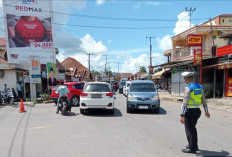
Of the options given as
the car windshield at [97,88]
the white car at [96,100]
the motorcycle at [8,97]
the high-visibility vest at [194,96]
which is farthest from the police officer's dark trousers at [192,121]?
the motorcycle at [8,97]

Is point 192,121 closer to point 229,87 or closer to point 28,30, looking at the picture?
point 229,87

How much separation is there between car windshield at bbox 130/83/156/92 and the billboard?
10.1 m

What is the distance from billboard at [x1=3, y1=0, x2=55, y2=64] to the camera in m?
17.0

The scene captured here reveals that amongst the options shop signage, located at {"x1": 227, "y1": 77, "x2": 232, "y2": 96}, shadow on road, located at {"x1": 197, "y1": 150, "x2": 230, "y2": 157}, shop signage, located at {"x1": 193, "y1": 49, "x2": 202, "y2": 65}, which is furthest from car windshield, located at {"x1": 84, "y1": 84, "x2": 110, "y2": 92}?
shop signage, located at {"x1": 227, "y1": 77, "x2": 232, "y2": 96}

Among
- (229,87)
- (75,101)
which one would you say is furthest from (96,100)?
(229,87)

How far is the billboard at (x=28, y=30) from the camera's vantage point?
1697 cm

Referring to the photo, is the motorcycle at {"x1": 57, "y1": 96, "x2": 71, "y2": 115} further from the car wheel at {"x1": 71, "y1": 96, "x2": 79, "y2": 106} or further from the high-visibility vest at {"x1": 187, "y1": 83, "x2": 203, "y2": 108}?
the high-visibility vest at {"x1": 187, "y1": 83, "x2": 203, "y2": 108}

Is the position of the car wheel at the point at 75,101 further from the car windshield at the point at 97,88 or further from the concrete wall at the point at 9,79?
the concrete wall at the point at 9,79

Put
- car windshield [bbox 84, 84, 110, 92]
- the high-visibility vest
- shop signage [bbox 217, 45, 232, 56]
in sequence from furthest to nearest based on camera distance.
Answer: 1. shop signage [bbox 217, 45, 232, 56]
2. car windshield [bbox 84, 84, 110, 92]
3. the high-visibility vest

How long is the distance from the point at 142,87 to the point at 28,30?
41.2 ft

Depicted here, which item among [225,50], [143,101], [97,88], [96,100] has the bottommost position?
[143,101]

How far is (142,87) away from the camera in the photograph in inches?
453

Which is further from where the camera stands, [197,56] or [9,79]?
[9,79]

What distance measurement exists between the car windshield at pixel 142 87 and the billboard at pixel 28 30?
33.3ft
